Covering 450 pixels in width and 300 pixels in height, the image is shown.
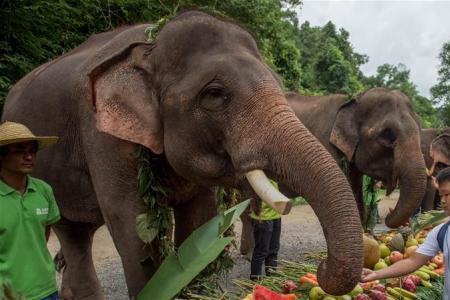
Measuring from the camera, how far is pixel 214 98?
2752mm

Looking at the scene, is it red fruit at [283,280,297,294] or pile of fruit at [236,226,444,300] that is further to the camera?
red fruit at [283,280,297,294]

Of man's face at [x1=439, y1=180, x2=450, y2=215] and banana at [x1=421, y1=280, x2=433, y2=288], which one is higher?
man's face at [x1=439, y1=180, x2=450, y2=215]

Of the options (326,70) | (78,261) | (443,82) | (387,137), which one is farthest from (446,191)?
(443,82)

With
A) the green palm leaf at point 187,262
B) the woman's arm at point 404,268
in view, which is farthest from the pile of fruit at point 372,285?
Answer: the green palm leaf at point 187,262

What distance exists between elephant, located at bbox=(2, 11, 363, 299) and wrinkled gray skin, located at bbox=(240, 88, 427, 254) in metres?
2.92

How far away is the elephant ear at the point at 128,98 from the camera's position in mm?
2945

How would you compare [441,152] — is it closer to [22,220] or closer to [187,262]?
[22,220]

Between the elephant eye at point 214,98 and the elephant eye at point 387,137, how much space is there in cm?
397

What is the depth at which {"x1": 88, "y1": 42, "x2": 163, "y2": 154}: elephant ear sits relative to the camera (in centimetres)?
295

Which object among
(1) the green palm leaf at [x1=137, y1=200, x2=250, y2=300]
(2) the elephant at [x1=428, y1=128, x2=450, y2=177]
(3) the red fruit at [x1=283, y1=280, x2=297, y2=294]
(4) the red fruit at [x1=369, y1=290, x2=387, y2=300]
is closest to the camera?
(1) the green palm leaf at [x1=137, y1=200, x2=250, y2=300]

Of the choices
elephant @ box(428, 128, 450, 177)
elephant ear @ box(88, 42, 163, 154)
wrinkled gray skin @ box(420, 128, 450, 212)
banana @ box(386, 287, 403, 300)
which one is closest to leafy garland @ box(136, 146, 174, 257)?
elephant ear @ box(88, 42, 163, 154)

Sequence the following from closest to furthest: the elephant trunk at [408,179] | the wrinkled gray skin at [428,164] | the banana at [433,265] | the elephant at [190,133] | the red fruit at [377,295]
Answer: the elephant at [190,133]
the red fruit at [377,295]
the banana at [433,265]
the elephant trunk at [408,179]
the wrinkled gray skin at [428,164]

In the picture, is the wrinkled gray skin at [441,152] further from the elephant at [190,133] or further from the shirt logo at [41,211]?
the shirt logo at [41,211]

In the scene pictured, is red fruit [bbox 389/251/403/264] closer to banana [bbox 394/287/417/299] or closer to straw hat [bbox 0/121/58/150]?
banana [bbox 394/287/417/299]
